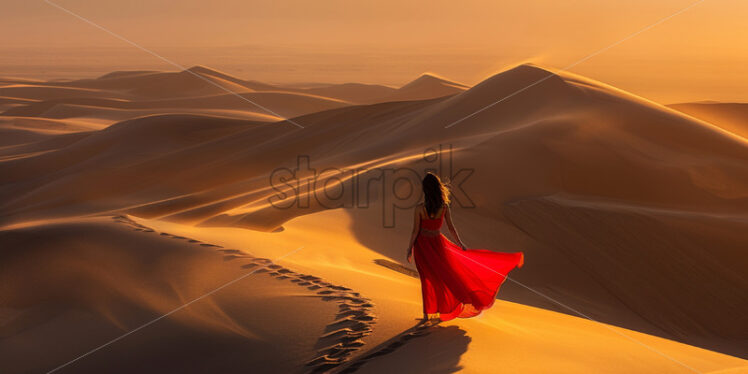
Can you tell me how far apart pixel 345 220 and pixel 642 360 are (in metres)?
5.74

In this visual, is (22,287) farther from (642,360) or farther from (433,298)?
(642,360)

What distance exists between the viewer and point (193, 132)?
25594mm

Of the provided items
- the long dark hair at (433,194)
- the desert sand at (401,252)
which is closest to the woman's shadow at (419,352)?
the desert sand at (401,252)

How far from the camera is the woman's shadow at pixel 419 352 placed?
156 inches

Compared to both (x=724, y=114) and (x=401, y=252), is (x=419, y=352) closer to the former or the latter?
(x=401, y=252)

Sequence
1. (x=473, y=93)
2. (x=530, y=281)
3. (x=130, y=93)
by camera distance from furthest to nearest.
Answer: (x=130, y=93)
(x=473, y=93)
(x=530, y=281)

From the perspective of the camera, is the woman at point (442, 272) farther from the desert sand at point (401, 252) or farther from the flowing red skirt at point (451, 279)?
the desert sand at point (401, 252)

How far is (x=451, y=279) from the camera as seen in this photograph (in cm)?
490

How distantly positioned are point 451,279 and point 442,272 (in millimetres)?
96

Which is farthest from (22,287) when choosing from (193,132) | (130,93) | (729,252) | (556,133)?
(130,93)

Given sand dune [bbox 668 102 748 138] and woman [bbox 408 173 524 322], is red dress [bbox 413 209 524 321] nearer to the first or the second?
woman [bbox 408 173 524 322]

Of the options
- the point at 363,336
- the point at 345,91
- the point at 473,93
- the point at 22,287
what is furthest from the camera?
the point at 345,91

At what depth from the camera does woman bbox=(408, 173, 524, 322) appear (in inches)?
192

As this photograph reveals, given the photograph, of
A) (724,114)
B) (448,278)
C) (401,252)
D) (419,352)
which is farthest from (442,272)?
(724,114)
